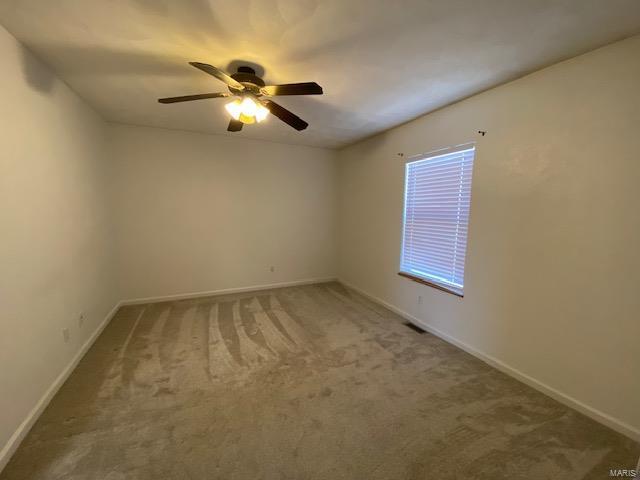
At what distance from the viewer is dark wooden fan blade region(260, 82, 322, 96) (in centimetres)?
173

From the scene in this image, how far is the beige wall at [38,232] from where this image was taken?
1582 millimetres

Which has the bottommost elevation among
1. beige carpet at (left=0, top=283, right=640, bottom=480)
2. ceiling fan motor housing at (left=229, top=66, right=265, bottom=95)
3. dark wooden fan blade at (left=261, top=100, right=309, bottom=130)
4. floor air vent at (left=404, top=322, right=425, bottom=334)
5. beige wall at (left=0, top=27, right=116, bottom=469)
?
beige carpet at (left=0, top=283, right=640, bottom=480)

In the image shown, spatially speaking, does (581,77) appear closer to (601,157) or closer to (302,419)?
(601,157)

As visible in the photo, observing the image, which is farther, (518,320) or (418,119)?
(418,119)

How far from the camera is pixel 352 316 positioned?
3.51 m

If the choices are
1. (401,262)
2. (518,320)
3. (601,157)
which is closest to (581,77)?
(601,157)

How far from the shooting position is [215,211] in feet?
13.5

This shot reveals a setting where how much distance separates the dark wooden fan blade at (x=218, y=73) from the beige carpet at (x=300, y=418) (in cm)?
221

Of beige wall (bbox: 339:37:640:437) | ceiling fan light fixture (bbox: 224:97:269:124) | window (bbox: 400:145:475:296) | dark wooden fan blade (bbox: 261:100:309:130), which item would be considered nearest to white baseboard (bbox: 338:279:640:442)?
beige wall (bbox: 339:37:640:437)

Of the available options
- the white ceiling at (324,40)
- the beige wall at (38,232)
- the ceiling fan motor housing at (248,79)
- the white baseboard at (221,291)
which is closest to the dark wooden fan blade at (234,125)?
the white ceiling at (324,40)

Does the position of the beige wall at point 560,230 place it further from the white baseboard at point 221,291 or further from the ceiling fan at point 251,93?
the white baseboard at point 221,291

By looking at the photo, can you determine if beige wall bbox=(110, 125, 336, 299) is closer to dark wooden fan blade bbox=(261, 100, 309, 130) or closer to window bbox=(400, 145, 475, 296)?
window bbox=(400, 145, 475, 296)

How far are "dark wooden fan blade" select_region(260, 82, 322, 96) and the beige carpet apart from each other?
219cm

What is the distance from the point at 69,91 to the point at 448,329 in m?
4.32
